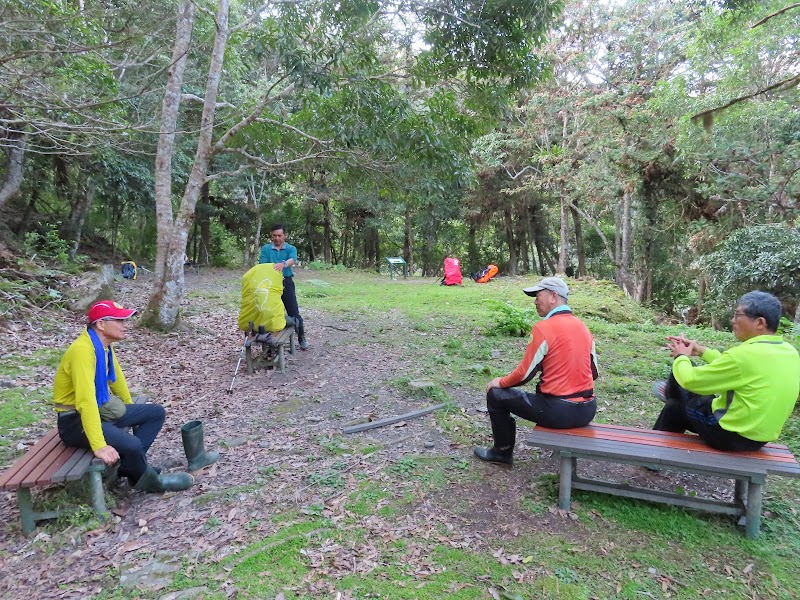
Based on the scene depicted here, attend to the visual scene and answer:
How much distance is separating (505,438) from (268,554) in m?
1.85

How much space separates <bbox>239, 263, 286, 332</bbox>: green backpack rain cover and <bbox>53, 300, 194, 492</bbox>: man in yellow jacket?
7.89ft

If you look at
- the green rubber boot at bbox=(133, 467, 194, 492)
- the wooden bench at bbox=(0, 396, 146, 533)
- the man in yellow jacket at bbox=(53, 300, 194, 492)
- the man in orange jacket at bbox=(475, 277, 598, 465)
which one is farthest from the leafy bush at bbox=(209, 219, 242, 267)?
the man in orange jacket at bbox=(475, 277, 598, 465)

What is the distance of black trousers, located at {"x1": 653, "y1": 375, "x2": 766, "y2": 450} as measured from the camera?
114 inches

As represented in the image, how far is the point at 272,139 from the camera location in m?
7.86

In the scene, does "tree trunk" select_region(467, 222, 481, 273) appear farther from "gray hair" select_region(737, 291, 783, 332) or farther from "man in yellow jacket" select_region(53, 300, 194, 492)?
"man in yellow jacket" select_region(53, 300, 194, 492)

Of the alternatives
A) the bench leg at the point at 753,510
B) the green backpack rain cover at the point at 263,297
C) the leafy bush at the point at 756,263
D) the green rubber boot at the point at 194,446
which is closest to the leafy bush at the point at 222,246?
the green backpack rain cover at the point at 263,297

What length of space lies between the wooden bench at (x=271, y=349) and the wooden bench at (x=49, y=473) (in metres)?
2.70

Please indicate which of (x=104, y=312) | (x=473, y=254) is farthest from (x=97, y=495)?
(x=473, y=254)

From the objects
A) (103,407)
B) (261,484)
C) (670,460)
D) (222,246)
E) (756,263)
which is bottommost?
(261,484)

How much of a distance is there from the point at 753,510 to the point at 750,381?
2.56ft

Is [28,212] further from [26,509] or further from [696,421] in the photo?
[696,421]

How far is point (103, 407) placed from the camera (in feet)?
10.9

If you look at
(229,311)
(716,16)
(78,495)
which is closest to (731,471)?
(78,495)

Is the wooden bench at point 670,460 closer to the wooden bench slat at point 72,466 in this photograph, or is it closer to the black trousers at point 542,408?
the black trousers at point 542,408
